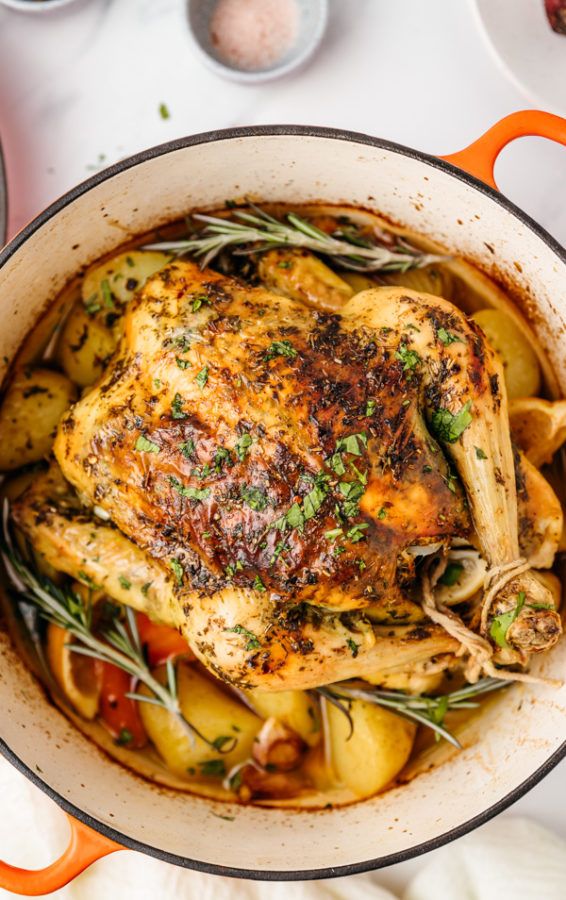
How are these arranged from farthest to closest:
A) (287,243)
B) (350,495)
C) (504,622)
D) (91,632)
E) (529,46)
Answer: (529,46)
(91,632)
(287,243)
(504,622)
(350,495)

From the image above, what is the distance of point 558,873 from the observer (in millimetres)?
2006

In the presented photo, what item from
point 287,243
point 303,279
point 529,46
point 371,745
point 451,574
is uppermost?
point 529,46

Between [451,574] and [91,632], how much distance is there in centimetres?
81

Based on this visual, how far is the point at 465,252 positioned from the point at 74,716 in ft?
4.39

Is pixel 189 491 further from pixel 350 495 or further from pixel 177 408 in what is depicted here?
pixel 350 495

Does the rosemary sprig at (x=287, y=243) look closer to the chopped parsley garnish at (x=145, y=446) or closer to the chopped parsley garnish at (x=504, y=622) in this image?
the chopped parsley garnish at (x=145, y=446)

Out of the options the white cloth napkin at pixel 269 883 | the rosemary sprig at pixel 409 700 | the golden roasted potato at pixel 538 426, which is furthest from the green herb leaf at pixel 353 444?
the white cloth napkin at pixel 269 883

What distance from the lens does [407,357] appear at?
61.6 inches

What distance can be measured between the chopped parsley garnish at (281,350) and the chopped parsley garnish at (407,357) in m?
0.19

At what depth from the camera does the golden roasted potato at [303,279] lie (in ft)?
5.89

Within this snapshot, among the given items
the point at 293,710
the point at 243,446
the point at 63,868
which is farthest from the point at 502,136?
the point at 63,868

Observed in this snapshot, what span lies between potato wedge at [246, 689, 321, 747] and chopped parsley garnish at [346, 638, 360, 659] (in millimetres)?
363

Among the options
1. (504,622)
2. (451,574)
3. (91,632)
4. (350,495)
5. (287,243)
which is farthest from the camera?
(91,632)

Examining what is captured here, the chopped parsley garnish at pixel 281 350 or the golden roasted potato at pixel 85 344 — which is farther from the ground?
the golden roasted potato at pixel 85 344
